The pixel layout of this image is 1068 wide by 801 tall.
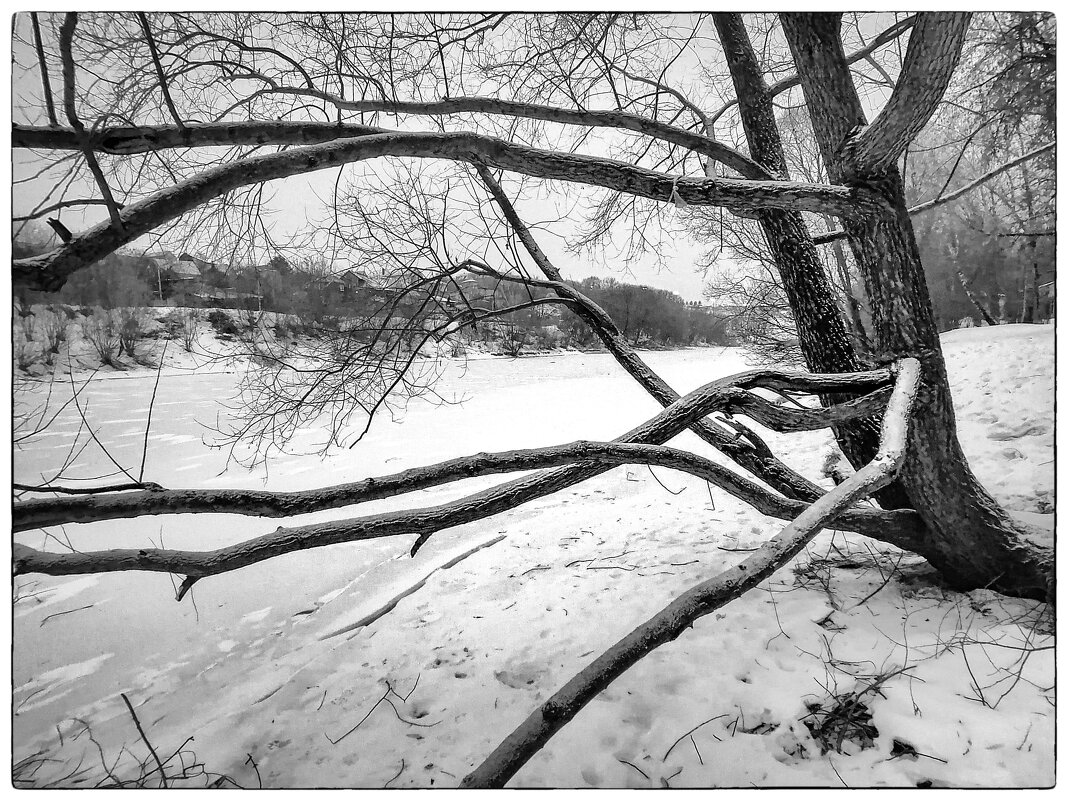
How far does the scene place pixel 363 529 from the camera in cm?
79

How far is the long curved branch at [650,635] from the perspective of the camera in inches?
26.9

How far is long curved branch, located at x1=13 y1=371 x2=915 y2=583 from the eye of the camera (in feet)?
2.44

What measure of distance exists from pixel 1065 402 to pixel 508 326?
1544 mm

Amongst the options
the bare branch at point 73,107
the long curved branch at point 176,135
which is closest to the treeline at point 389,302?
the long curved branch at point 176,135

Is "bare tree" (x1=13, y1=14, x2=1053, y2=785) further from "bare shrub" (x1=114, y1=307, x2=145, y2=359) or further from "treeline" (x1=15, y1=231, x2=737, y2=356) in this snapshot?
"bare shrub" (x1=114, y1=307, x2=145, y2=359)

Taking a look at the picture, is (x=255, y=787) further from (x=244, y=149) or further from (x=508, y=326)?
(x=244, y=149)

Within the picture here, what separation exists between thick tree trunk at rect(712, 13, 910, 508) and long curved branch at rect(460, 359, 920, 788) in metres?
0.77

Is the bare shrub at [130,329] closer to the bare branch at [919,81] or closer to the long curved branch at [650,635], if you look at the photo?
the long curved branch at [650,635]

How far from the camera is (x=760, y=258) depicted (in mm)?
2223

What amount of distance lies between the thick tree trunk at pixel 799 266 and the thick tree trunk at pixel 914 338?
0.54 ft

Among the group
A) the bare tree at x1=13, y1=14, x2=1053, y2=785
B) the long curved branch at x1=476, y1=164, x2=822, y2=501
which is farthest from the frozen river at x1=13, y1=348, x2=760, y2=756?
the long curved branch at x1=476, y1=164, x2=822, y2=501

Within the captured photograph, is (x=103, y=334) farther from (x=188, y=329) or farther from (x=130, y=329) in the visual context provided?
(x=188, y=329)

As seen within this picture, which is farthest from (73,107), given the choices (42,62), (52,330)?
(52,330)
